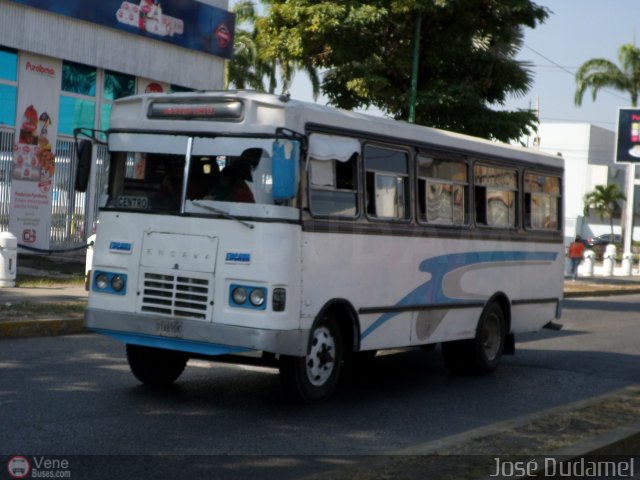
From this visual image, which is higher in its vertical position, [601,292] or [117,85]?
[117,85]

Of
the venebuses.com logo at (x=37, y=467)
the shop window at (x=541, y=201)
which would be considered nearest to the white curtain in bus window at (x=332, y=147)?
the venebuses.com logo at (x=37, y=467)

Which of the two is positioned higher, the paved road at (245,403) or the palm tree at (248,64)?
the palm tree at (248,64)

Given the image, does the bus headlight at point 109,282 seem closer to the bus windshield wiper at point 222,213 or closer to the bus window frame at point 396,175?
the bus windshield wiper at point 222,213

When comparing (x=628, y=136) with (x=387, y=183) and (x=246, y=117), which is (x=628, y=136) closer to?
(x=387, y=183)

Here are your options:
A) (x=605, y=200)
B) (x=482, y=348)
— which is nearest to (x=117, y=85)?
(x=482, y=348)

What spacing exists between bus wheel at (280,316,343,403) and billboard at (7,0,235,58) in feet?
52.1

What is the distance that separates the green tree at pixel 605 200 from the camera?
3610 inches

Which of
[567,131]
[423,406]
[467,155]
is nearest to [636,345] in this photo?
[467,155]

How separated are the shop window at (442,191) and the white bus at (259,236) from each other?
5 centimetres

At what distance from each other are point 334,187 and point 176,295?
66.5 inches

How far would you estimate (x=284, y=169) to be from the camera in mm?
8852

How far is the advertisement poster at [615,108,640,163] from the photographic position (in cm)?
5322

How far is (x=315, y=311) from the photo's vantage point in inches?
367

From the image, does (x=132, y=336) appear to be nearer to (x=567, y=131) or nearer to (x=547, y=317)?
(x=547, y=317)
